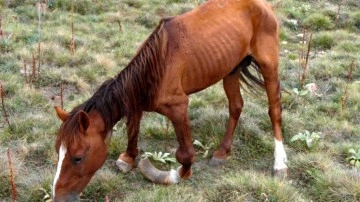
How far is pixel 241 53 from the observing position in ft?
15.4

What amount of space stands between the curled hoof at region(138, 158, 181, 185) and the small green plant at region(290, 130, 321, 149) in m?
1.43

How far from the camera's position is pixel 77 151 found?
358 cm

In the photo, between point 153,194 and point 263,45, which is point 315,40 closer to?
point 263,45

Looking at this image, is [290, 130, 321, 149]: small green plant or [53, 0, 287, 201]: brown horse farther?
[290, 130, 321, 149]: small green plant

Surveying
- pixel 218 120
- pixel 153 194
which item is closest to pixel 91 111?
pixel 153 194

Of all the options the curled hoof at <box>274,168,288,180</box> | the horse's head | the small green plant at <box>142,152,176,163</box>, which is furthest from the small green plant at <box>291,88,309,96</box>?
the horse's head

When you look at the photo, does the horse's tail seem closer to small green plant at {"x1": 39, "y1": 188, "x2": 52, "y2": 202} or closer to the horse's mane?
the horse's mane

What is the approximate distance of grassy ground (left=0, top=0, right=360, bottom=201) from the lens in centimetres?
432

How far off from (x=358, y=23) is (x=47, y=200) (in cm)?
747

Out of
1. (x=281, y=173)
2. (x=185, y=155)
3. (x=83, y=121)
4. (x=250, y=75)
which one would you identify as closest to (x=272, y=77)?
(x=250, y=75)

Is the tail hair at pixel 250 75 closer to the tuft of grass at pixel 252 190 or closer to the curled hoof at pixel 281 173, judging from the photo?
the curled hoof at pixel 281 173

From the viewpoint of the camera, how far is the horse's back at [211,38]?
4.31 m

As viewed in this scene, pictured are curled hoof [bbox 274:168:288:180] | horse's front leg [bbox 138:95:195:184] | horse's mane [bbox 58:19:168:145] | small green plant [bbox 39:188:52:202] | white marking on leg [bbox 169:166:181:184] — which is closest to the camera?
horse's mane [bbox 58:19:168:145]

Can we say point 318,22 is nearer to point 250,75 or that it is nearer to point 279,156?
point 250,75
